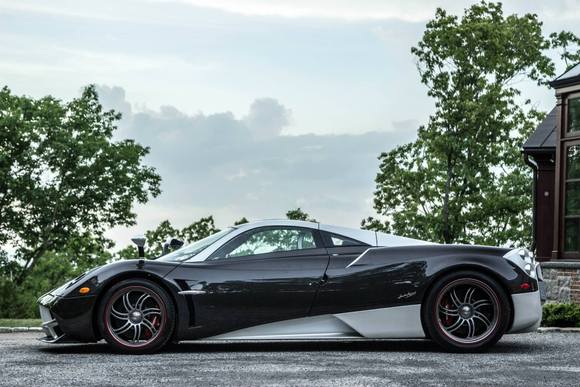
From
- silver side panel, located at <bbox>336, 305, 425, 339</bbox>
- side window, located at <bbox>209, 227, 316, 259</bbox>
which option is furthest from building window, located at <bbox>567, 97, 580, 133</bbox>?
side window, located at <bbox>209, 227, 316, 259</bbox>

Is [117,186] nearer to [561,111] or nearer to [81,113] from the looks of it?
[81,113]

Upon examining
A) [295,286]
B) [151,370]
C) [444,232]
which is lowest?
[151,370]

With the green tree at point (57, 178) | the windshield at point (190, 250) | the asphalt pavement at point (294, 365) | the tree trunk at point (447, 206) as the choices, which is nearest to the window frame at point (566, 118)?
the asphalt pavement at point (294, 365)

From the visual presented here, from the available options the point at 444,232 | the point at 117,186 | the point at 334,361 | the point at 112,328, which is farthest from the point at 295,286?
the point at 117,186

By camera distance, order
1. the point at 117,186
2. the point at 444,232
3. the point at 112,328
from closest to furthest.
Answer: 1. the point at 112,328
2. the point at 444,232
3. the point at 117,186

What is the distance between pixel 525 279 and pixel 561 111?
37.4 ft

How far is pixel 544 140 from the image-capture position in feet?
75.9

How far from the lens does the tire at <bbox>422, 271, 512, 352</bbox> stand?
8.80 meters

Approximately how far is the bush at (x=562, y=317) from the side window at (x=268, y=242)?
5.68m

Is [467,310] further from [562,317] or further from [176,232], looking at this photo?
[176,232]

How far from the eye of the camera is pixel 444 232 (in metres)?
35.9

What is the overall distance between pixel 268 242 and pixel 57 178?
3584cm

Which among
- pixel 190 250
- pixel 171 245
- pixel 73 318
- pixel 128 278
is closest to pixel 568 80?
pixel 171 245

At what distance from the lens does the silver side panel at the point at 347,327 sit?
28.8 ft
